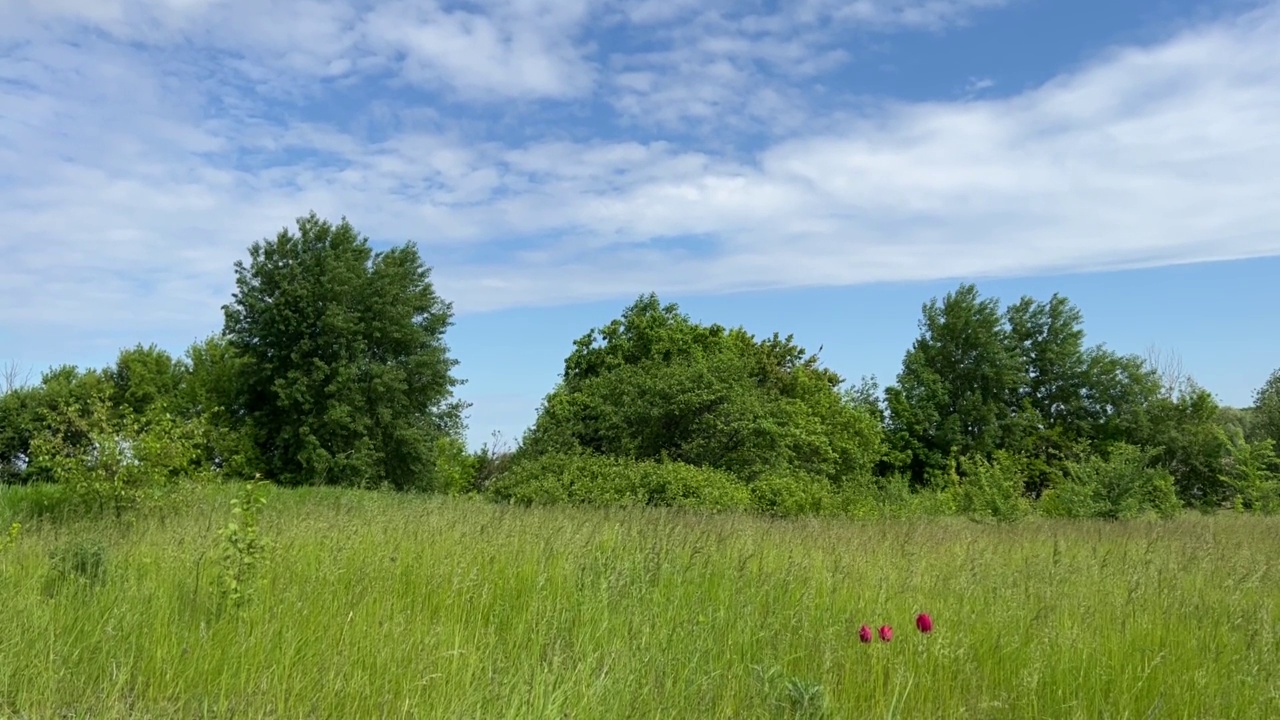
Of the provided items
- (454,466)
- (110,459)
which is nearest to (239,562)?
(110,459)

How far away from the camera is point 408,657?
359cm

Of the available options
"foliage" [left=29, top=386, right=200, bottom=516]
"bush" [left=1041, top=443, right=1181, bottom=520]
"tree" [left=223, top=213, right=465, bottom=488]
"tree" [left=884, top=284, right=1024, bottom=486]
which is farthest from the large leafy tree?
"tree" [left=884, top=284, right=1024, bottom=486]

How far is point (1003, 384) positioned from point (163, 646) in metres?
43.5

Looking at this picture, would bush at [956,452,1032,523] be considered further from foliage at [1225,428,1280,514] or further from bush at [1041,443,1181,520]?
foliage at [1225,428,1280,514]

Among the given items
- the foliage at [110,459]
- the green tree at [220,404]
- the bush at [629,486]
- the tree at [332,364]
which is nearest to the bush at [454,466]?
the tree at [332,364]

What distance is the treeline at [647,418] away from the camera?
601 inches

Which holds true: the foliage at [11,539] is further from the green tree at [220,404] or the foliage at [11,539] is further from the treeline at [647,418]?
the green tree at [220,404]

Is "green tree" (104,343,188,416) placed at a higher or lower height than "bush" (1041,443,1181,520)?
higher

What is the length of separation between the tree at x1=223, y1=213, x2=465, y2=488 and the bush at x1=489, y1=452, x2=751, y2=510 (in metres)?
16.5

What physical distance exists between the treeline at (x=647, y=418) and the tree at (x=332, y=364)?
0.09 metres

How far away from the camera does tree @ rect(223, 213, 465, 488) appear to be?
100 feet

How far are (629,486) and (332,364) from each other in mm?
20098

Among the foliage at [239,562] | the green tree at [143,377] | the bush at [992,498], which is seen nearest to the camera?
the foliage at [239,562]

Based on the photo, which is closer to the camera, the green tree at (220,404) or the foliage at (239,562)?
the foliage at (239,562)
